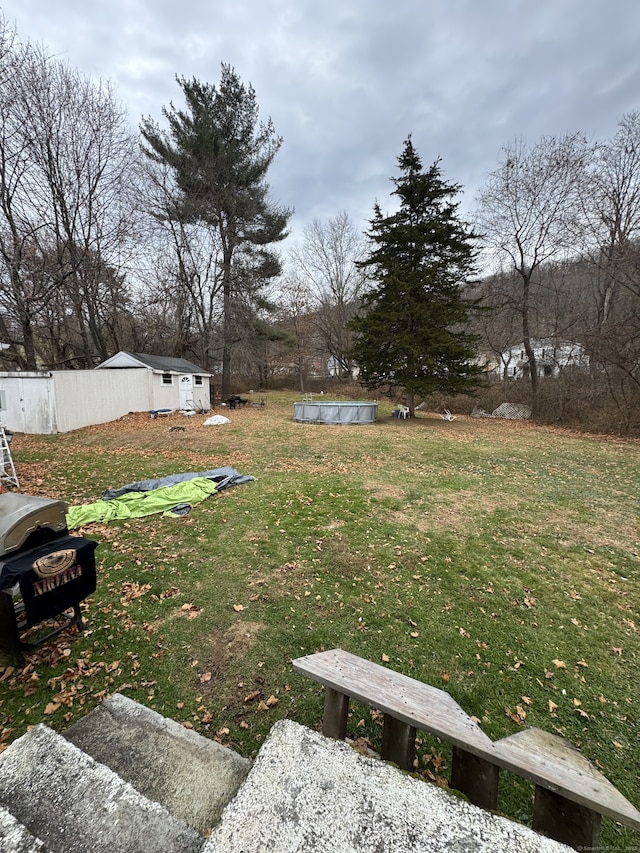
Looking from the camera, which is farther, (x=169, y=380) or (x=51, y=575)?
(x=169, y=380)

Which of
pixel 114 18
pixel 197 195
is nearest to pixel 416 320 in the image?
pixel 114 18

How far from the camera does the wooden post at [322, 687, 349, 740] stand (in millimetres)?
1749

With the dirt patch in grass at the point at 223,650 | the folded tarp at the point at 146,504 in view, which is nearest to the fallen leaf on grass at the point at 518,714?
the dirt patch in grass at the point at 223,650

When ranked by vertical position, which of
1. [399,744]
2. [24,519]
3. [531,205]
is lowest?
[399,744]

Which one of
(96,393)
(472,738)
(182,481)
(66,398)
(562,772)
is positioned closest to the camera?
(562,772)

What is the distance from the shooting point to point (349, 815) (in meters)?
1.00

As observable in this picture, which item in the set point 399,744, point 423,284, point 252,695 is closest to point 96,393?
point 423,284

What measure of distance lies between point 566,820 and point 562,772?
0.59 ft

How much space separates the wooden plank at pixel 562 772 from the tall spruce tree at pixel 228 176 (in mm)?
21220

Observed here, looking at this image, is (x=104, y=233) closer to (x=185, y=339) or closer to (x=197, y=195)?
(x=197, y=195)

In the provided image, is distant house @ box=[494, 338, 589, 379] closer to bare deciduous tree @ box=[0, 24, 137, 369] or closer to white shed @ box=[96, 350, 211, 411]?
white shed @ box=[96, 350, 211, 411]

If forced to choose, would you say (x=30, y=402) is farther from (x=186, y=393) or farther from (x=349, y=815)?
(x=349, y=815)

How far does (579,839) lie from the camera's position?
1.20m

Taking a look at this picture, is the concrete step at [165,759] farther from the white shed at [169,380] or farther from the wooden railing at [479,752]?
the white shed at [169,380]
